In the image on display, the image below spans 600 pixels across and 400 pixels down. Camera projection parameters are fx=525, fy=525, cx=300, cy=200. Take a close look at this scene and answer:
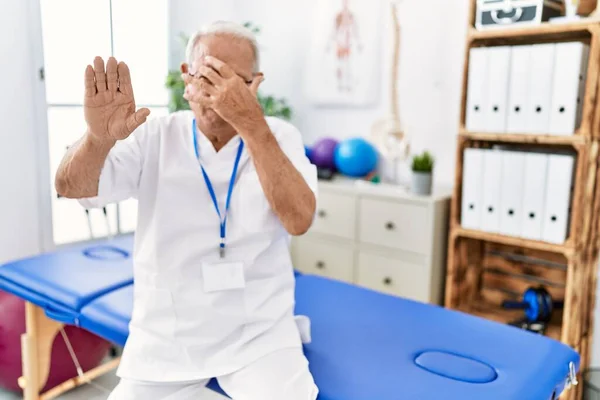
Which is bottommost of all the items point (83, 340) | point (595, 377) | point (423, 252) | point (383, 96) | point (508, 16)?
point (595, 377)

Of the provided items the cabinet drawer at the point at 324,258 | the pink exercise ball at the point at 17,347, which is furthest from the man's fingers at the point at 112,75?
the cabinet drawer at the point at 324,258

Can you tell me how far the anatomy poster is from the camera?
2.92m

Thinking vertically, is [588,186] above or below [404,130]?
below

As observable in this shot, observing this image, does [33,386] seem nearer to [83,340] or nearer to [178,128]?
[83,340]

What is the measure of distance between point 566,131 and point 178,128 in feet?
4.76

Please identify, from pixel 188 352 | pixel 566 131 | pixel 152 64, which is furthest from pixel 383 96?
pixel 188 352

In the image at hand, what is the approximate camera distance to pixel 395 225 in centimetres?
247

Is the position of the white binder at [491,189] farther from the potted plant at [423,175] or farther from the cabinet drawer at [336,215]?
the cabinet drawer at [336,215]

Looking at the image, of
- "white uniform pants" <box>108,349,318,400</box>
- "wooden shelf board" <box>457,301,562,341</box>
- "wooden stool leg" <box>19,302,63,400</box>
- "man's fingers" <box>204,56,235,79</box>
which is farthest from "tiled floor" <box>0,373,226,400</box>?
"wooden shelf board" <box>457,301,562,341</box>

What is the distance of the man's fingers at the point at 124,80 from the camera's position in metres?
0.98

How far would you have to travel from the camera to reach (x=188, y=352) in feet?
3.84

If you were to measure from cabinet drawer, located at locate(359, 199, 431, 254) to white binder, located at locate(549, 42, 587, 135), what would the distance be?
→ 66 centimetres

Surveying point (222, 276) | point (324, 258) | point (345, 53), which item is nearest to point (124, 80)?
point (222, 276)

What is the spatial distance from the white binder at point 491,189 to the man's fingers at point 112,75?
162 cm
